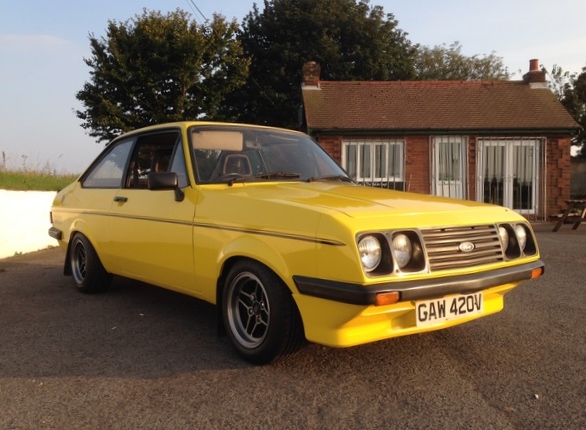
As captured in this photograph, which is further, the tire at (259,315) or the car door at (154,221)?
the car door at (154,221)

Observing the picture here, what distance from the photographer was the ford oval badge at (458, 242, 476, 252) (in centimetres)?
310

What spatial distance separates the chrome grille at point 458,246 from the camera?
297cm

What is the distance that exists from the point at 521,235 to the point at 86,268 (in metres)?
4.06

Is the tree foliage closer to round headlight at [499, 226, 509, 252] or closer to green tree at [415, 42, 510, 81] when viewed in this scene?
green tree at [415, 42, 510, 81]

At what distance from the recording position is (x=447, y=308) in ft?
9.93

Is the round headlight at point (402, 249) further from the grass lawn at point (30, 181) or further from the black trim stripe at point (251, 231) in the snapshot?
the grass lawn at point (30, 181)

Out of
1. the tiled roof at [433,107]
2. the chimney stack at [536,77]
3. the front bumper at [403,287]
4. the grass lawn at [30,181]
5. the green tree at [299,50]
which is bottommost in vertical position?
the front bumper at [403,287]

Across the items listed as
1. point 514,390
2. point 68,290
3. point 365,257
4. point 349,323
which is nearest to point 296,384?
point 349,323

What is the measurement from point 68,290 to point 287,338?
3.55 m

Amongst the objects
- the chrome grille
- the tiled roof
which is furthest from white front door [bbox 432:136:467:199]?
the chrome grille

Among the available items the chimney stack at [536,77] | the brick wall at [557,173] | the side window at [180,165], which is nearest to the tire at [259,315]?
the side window at [180,165]

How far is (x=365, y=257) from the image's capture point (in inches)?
110

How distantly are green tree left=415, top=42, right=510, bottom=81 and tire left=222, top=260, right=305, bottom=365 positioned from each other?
122 ft

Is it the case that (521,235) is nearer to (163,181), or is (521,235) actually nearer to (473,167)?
(163,181)
